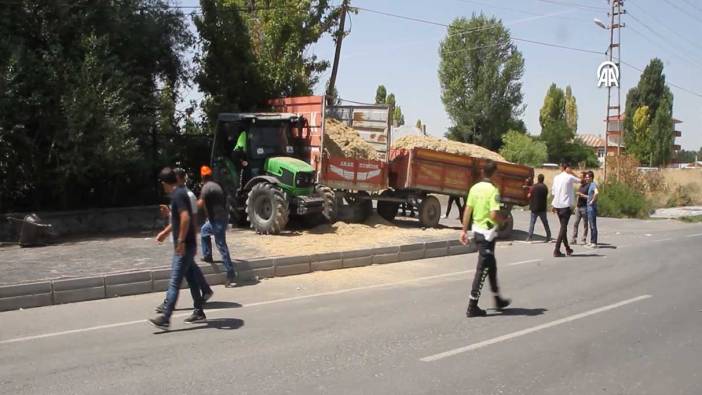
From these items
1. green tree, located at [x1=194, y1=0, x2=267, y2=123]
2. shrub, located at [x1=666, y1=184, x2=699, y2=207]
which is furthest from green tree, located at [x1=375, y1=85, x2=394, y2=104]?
green tree, located at [x1=194, y1=0, x2=267, y2=123]

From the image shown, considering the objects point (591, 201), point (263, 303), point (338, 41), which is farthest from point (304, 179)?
point (338, 41)

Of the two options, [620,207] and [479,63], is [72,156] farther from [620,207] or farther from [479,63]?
[479,63]

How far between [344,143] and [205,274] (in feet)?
22.8

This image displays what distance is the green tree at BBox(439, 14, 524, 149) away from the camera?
194 feet

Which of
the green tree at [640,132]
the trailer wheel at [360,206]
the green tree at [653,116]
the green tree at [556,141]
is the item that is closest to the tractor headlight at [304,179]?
the trailer wheel at [360,206]

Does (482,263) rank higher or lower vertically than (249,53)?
lower

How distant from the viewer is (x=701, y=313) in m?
8.20

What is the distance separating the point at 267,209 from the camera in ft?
46.3

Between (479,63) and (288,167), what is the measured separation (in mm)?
48991

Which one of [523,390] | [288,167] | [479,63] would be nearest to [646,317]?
[523,390]

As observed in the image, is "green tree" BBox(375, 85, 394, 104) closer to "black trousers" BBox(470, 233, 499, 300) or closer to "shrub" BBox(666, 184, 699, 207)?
"shrub" BBox(666, 184, 699, 207)

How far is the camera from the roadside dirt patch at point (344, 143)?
15.9m

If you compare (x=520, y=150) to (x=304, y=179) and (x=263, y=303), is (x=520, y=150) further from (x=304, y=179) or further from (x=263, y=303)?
(x=263, y=303)

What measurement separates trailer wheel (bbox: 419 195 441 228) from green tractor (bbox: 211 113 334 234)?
2.77 meters
